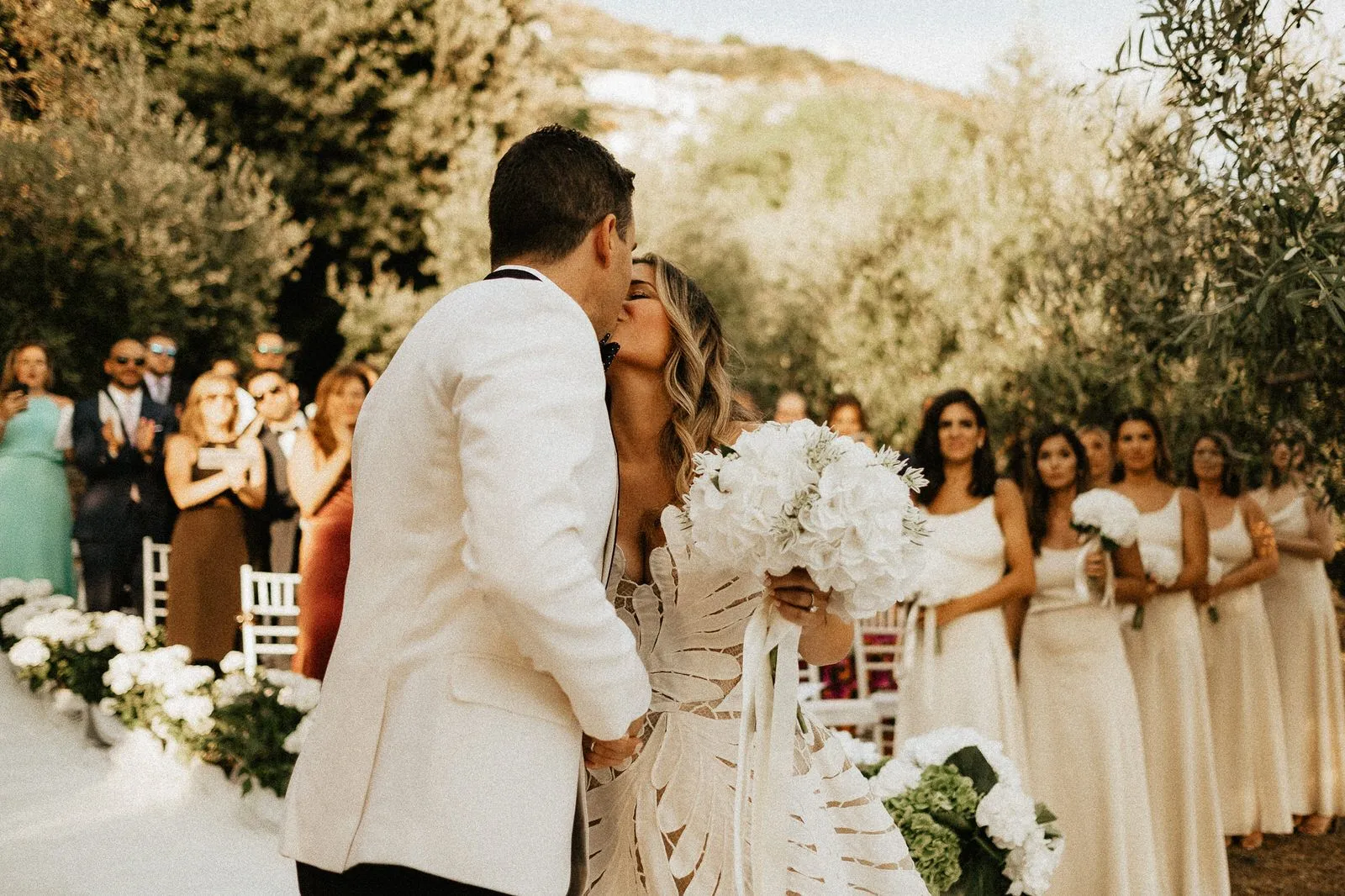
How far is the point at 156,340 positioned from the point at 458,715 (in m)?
7.97

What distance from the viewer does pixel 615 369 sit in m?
3.13

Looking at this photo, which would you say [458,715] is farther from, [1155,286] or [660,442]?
[1155,286]

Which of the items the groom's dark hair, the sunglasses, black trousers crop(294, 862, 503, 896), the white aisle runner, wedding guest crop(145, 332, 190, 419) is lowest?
the white aisle runner

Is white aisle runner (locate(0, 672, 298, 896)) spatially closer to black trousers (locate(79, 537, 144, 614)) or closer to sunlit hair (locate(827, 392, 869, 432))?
black trousers (locate(79, 537, 144, 614))

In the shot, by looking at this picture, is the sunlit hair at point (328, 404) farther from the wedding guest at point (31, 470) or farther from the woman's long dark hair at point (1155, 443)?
the woman's long dark hair at point (1155, 443)

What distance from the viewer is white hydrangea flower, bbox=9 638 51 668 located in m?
7.03

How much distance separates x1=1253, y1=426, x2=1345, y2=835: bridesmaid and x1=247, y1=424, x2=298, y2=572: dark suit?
6.43 meters

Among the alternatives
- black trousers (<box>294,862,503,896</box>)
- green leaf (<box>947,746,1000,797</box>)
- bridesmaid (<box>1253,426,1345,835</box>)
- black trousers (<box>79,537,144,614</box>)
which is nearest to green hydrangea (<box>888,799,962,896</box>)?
green leaf (<box>947,746,1000,797</box>)

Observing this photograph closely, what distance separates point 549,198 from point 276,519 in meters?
6.15

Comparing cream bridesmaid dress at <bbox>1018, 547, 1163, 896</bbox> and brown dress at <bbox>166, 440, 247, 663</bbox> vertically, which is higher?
brown dress at <bbox>166, 440, 247, 663</bbox>

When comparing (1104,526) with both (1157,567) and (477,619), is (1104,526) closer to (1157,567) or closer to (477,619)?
(1157,567)

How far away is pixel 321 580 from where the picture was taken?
645cm

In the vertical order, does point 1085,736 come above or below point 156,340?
below

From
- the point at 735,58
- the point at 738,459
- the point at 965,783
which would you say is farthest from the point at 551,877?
the point at 735,58
